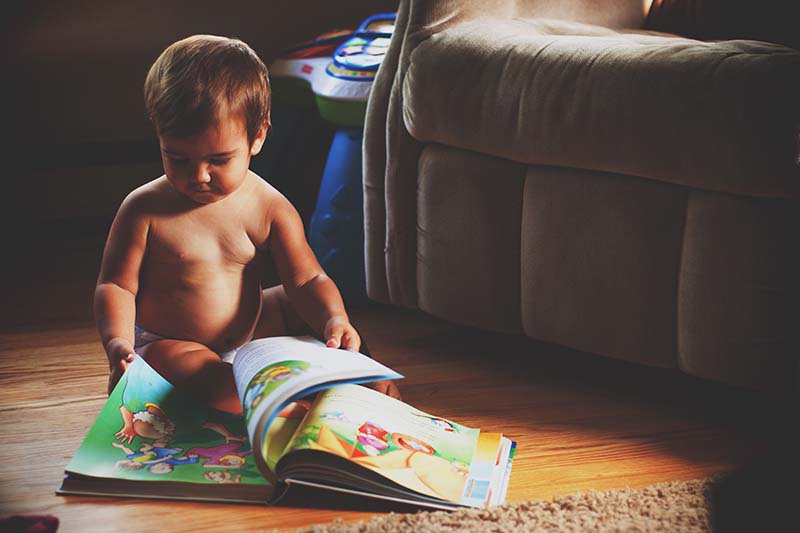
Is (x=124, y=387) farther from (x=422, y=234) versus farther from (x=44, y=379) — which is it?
(x=422, y=234)

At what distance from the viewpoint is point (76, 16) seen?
5.51 feet

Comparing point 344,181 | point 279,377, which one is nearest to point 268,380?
point 279,377

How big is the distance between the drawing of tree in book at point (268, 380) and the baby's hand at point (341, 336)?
0.37 feet

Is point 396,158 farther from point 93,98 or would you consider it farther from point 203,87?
point 93,98

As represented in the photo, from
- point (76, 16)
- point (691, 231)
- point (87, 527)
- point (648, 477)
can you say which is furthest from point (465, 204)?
point (76, 16)

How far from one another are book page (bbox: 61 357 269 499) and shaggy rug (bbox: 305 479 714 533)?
0.13 metres

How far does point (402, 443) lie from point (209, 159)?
361 mm

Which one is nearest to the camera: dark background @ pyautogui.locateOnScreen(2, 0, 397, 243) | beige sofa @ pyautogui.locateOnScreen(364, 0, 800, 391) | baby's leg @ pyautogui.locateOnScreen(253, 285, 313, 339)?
beige sofa @ pyautogui.locateOnScreen(364, 0, 800, 391)

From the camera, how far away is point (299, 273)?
3.44 feet

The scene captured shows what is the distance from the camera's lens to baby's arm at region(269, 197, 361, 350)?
1.02m

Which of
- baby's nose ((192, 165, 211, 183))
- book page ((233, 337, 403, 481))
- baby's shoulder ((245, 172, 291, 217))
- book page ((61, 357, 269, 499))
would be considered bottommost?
book page ((61, 357, 269, 499))

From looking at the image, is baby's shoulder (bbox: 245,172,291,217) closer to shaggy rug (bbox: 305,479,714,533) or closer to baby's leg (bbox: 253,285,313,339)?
baby's leg (bbox: 253,285,313,339)

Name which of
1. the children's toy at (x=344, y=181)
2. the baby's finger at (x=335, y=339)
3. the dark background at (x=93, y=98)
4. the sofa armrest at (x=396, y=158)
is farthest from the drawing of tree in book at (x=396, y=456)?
the dark background at (x=93, y=98)

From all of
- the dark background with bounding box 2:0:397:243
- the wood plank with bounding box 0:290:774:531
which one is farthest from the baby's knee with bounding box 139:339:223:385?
the dark background with bounding box 2:0:397:243
